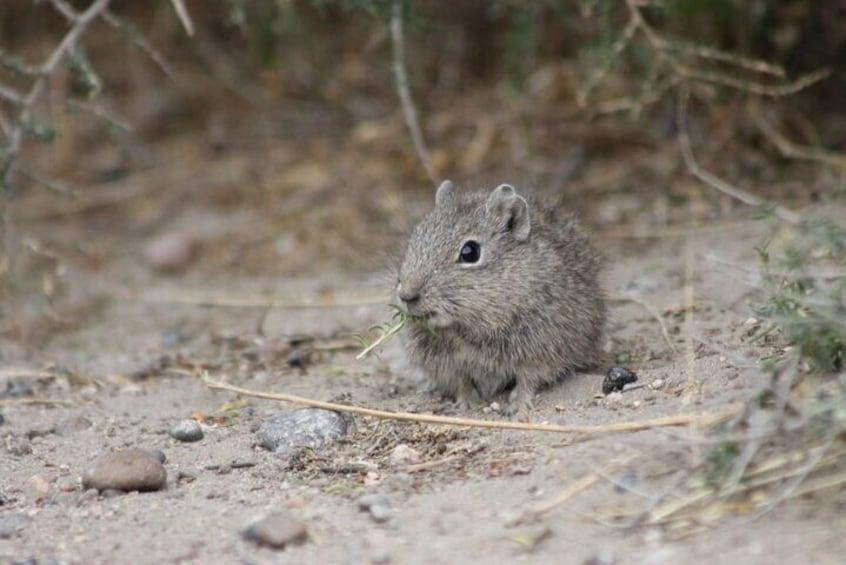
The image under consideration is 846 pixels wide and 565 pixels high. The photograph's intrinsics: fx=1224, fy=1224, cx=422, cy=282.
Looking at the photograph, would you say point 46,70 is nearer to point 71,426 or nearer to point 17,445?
point 71,426

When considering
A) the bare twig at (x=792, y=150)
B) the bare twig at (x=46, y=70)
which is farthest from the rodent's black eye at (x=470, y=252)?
the bare twig at (x=792, y=150)

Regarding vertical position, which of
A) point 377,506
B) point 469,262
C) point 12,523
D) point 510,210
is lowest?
point 12,523

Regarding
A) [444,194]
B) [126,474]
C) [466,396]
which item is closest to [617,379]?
[466,396]

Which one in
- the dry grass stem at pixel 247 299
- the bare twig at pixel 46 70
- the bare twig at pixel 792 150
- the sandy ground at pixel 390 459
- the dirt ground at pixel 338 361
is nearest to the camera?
the sandy ground at pixel 390 459

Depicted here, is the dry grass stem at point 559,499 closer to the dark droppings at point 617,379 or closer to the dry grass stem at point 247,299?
the dark droppings at point 617,379

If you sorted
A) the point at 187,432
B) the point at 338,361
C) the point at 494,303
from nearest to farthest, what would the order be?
the point at 187,432 → the point at 494,303 → the point at 338,361

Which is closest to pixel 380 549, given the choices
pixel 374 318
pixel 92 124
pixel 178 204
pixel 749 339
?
pixel 749 339
